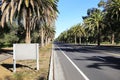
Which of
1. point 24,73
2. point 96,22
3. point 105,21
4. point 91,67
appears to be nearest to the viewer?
point 24,73

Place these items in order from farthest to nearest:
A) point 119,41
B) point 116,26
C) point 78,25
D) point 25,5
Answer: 1. point 78,25
2. point 119,41
3. point 116,26
4. point 25,5

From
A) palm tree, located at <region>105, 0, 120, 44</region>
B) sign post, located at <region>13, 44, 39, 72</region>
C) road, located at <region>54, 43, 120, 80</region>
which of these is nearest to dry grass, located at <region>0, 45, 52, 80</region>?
sign post, located at <region>13, 44, 39, 72</region>

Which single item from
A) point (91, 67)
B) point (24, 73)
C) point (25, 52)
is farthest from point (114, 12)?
point (24, 73)

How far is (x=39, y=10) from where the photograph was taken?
3662 centimetres

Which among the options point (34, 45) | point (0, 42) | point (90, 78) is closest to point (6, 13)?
point (34, 45)

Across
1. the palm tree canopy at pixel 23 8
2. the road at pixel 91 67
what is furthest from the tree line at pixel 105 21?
the road at pixel 91 67

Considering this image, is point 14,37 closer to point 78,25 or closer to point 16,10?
point 16,10

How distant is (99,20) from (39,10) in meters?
67.6

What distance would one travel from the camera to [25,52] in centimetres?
1852

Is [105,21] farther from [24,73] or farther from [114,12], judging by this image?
[24,73]

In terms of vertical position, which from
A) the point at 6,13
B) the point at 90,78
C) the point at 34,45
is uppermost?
the point at 6,13

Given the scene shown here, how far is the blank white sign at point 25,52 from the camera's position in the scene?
1836 centimetres

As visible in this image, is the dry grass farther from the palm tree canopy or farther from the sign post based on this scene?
the palm tree canopy

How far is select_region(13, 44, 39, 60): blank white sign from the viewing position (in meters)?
18.4
